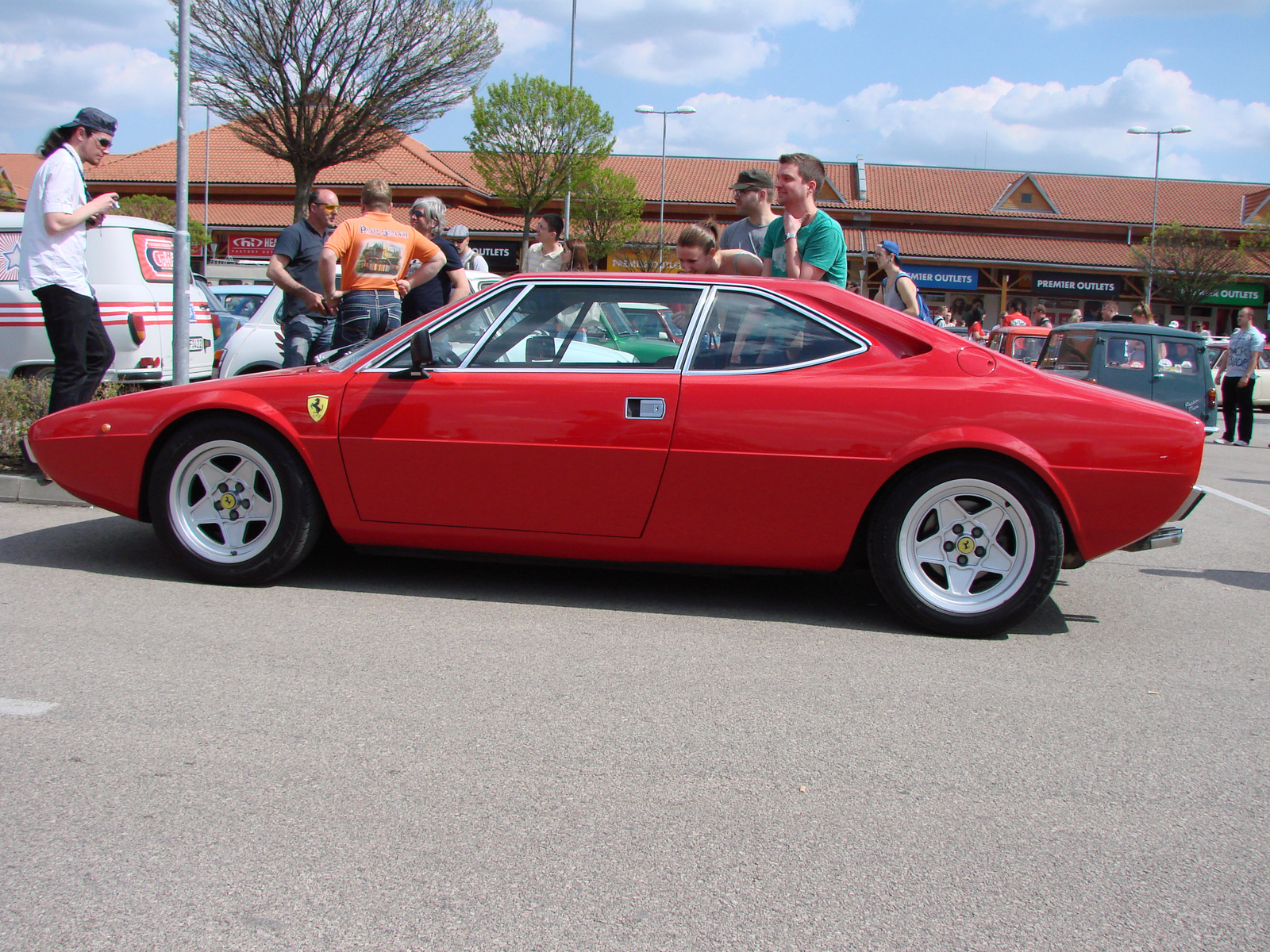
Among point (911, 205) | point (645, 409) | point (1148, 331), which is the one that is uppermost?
point (911, 205)

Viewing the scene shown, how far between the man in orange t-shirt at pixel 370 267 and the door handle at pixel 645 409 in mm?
2849

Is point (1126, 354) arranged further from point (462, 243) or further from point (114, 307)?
point (114, 307)

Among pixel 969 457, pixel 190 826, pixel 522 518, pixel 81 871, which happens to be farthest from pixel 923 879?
pixel 522 518

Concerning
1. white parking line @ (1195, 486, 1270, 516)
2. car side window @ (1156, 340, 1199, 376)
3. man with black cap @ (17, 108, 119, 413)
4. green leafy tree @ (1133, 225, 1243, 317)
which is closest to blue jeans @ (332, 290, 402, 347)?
man with black cap @ (17, 108, 119, 413)

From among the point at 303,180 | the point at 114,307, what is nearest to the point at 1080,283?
the point at 303,180

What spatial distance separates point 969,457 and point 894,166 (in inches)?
2123

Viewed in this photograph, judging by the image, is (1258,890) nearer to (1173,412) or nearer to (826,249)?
(1173,412)

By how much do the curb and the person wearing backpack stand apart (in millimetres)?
4995

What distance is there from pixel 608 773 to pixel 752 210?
15.6ft

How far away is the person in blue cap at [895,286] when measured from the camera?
6812 mm

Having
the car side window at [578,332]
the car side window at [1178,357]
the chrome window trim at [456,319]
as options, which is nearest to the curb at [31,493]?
the chrome window trim at [456,319]

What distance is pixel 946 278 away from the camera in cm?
4534

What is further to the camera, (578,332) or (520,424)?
(578,332)

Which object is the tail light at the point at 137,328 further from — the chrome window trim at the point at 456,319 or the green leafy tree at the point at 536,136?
the green leafy tree at the point at 536,136
